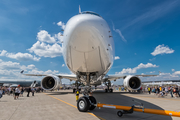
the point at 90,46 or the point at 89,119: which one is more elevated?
the point at 90,46

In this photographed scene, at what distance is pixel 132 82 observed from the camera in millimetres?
15352

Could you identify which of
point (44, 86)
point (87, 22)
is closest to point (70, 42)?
point (87, 22)

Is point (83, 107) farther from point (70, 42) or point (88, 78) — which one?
point (70, 42)

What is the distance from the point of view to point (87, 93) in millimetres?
6152

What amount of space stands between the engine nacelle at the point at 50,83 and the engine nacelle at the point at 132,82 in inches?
312

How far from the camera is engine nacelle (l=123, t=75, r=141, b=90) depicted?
14.1 meters

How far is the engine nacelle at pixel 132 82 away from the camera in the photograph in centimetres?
1412

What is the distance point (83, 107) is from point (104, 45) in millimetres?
2856

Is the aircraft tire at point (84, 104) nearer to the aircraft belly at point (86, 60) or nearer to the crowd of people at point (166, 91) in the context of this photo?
the aircraft belly at point (86, 60)

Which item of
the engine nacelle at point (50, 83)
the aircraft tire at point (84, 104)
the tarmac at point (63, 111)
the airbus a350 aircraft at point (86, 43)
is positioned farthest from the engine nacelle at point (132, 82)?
the aircraft tire at point (84, 104)

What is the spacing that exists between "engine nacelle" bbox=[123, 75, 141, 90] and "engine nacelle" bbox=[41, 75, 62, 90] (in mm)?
7936

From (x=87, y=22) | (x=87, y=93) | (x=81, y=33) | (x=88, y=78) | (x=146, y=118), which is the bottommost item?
(x=146, y=118)

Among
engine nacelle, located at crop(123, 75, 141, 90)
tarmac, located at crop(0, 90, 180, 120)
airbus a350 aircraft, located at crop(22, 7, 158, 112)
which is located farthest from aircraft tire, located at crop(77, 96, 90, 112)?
engine nacelle, located at crop(123, 75, 141, 90)

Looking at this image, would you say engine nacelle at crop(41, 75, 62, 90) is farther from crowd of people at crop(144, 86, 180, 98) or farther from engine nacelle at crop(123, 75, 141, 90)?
crowd of people at crop(144, 86, 180, 98)
